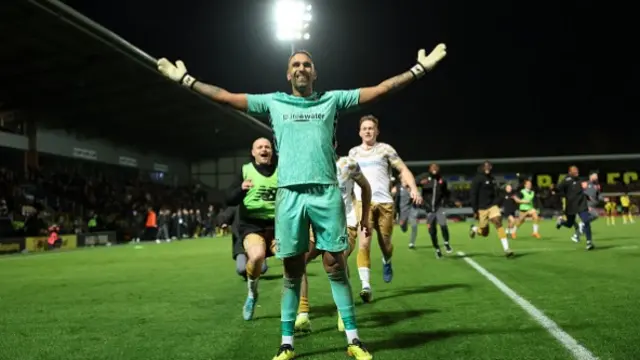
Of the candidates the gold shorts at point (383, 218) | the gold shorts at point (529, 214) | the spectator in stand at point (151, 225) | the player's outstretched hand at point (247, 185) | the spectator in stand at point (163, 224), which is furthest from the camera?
the spectator in stand at point (163, 224)

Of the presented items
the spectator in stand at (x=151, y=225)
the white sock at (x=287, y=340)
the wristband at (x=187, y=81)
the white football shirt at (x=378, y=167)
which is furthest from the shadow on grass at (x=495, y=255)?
the spectator in stand at (x=151, y=225)

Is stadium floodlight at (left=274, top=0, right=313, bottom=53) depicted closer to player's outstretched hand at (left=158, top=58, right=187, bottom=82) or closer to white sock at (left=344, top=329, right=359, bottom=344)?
player's outstretched hand at (left=158, top=58, right=187, bottom=82)

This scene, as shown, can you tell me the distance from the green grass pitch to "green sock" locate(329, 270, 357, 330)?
33 cm

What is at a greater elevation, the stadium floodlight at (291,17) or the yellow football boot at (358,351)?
the stadium floodlight at (291,17)

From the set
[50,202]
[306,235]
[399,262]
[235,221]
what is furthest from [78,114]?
[306,235]

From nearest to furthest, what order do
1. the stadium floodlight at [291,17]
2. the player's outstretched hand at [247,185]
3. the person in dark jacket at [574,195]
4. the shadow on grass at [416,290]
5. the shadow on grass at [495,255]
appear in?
the player's outstretched hand at [247,185], the shadow on grass at [416,290], the shadow on grass at [495,255], the person in dark jacket at [574,195], the stadium floodlight at [291,17]

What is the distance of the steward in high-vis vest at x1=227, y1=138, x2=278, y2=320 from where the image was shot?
23.2 feet

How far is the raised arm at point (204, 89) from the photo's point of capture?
499cm

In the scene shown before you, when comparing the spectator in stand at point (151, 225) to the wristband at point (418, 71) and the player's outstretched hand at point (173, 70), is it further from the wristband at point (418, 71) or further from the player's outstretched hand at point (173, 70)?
the wristband at point (418, 71)

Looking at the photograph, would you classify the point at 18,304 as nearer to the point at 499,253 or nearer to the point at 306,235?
the point at 306,235

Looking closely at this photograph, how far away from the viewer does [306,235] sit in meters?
4.91

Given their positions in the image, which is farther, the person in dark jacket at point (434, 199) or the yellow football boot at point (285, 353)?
the person in dark jacket at point (434, 199)

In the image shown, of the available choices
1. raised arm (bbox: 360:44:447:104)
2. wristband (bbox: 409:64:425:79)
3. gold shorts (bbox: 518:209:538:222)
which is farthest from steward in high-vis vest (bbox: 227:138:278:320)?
gold shorts (bbox: 518:209:538:222)

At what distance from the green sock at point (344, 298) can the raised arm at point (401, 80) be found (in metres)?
1.41
